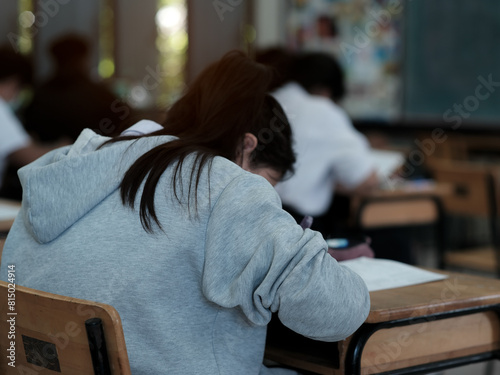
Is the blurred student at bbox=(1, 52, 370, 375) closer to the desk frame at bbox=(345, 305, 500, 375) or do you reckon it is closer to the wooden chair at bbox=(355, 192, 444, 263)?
the desk frame at bbox=(345, 305, 500, 375)

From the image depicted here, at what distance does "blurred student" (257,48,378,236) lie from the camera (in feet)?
10.8

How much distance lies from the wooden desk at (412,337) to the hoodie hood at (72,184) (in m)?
0.49

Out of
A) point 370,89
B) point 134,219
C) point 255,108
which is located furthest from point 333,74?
point 370,89

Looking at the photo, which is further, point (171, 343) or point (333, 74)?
point (333, 74)

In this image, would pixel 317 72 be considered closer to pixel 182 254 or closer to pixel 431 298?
pixel 431 298

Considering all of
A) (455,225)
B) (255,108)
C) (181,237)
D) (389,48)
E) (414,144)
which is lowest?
(455,225)

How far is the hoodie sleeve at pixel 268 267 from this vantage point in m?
1.20

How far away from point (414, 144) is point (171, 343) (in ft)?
16.1

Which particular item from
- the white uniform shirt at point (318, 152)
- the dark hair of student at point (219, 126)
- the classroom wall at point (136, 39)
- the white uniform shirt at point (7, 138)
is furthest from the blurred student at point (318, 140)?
the classroom wall at point (136, 39)

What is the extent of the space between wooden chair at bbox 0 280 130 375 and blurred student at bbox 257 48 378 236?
6.55ft

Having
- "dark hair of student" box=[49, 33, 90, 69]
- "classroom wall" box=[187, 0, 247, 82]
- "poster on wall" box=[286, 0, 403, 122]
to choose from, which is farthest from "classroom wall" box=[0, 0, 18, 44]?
"poster on wall" box=[286, 0, 403, 122]

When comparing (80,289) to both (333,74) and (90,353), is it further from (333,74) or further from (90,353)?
(333,74)

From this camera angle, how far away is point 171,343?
127 centimetres

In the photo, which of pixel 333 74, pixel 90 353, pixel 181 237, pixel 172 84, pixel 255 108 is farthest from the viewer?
pixel 172 84
